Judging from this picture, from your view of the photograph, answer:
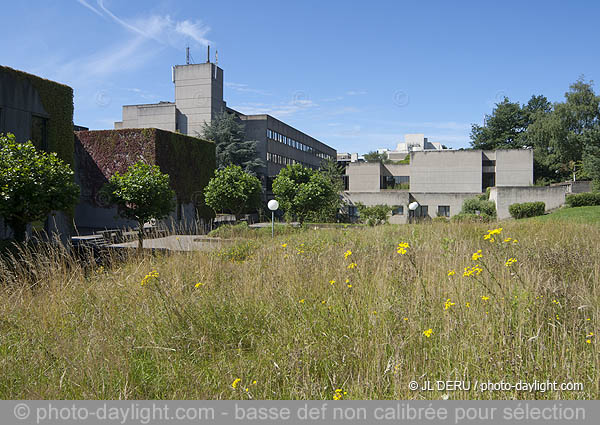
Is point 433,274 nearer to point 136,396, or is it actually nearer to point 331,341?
point 331,341

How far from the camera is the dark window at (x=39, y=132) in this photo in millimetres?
17562

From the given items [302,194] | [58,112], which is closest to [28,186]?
[58,112]

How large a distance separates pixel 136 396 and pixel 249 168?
38745 mm

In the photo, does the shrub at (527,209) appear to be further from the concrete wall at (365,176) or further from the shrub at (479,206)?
the concrete wall at (365,176)

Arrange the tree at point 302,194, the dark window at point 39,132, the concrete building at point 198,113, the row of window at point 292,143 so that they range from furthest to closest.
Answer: the row of window at point 292,143, the concrete building at point 198,113, the tree at point 302,194, the dark window at point 39,132

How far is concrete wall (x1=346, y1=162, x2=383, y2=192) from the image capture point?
45.2m

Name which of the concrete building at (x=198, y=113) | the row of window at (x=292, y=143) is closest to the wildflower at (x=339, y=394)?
the concrete building at (x=198, y=113)

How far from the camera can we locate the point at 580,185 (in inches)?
1501

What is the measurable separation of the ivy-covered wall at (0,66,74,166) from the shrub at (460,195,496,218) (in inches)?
1167

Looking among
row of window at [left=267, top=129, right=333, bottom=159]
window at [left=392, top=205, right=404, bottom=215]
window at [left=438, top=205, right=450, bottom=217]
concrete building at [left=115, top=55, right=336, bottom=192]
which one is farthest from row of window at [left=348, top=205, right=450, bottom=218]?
row of window at [left=267, top=129, right=333, bottom=159]

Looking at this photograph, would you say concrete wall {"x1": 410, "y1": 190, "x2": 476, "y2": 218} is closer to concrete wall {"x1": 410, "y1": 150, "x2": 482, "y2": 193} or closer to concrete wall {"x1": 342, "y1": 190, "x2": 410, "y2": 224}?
concrete wall {"x1": 342, "y1": 190, "x2": 410, "y2": 224}

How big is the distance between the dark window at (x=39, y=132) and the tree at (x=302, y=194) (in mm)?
14932

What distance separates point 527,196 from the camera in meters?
35.2

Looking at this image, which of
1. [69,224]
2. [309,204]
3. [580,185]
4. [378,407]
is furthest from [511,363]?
[580,185]
